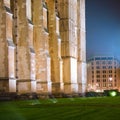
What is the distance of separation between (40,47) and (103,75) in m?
144

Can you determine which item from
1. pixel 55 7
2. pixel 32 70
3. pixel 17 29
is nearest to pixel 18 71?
pixel 32 70

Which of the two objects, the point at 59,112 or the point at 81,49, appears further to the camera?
the point at 81,49

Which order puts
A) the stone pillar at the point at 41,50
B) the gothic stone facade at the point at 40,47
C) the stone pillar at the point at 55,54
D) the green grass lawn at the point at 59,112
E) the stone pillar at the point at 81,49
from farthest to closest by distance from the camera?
the stone pillar at the point at 81,49
the stone pillar at the point at 55,54
the stone pillar at the point at 41,50
the gothic stone facade at the point at 40,47
the green grass lawn at the point at 59,112

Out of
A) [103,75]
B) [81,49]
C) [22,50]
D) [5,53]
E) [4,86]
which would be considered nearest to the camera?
[4,86]

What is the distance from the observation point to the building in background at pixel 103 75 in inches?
7206

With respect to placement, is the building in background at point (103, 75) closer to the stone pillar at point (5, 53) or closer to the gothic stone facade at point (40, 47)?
the gothic stone facade at point (40, 47)

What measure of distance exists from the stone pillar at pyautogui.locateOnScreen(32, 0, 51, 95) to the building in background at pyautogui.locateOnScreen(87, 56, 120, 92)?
133192 millimetres

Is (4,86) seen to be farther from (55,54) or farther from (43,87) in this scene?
(55,54)

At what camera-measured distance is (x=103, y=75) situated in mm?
190250

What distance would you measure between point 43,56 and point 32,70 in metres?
5.45

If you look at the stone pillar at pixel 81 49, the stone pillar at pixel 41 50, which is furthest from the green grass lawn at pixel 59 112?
the stone pillar at pixel 81 49

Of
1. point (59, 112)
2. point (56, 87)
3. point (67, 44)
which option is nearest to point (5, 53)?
point (56, 87)

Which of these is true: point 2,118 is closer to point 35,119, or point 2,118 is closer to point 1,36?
point 35,119

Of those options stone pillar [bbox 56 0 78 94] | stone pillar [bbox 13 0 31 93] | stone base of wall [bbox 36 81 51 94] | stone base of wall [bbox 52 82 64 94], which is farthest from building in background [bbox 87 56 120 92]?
stone pillar [bbox 13 0 31 93]
